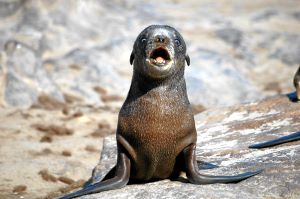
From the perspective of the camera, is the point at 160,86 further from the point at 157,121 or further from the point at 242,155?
the point at 242,155

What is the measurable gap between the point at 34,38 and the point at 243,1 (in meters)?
12.4

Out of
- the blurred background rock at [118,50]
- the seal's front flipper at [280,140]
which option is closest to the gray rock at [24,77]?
the blurred background rock at [118,50]

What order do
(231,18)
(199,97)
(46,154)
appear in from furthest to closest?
(231,18) < (199,97) < (46,154)

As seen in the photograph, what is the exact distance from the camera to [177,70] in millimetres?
5496

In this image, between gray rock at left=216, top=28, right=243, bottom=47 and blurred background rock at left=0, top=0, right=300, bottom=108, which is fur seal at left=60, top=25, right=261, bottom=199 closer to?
blurred background rock at left=0, top=0, right=300, bottom=108

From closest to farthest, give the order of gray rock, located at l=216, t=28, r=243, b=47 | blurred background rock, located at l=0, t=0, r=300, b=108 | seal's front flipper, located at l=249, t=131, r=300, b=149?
seal's front flipper, located at l=249, t=131, r=300, b=149 < blurred background rock, located at l=0, t=0, r=300, b=108 < gray rock, located at l=216, t=28, r=243, b=47

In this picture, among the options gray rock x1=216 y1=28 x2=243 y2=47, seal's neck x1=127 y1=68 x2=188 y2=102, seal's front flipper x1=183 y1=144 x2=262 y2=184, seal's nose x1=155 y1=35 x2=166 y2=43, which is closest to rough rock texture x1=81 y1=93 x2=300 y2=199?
seal's front flipper x1=183 y1=144 x2=262 y2=184

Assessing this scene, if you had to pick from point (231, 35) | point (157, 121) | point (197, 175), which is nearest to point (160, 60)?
point (157, 121)

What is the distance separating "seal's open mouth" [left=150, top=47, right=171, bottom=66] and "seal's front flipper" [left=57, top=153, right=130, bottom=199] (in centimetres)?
88

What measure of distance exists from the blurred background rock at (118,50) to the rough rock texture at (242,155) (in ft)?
21.7

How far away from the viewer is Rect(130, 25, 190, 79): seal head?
17.5 feet

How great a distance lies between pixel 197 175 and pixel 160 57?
3.51ft

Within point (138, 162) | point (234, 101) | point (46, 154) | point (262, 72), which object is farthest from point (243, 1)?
point (138, 162)

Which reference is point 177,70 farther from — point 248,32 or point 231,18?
point 231,18
